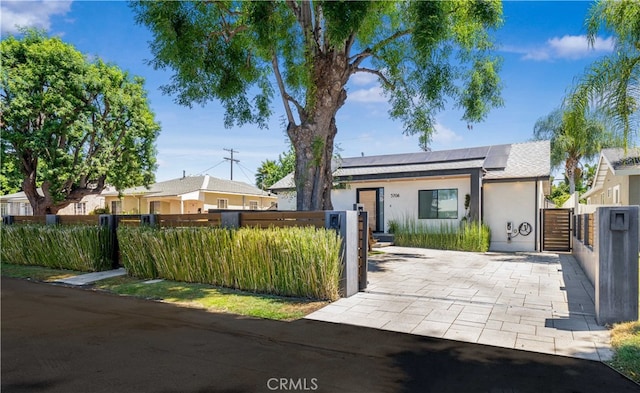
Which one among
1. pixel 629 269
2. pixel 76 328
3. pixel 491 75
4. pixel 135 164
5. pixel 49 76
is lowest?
pixel 76 328

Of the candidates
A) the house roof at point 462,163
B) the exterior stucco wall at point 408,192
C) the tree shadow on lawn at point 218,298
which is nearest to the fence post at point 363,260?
the tree shadow on lawn at point 218,298

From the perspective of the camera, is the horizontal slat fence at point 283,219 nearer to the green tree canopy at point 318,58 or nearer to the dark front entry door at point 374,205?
the green tree canopy at point 318,58

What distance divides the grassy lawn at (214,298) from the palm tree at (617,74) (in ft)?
19.0

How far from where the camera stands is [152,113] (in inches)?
711

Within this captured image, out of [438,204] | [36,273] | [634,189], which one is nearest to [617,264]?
[438,204]

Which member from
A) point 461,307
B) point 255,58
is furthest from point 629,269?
point 255,58

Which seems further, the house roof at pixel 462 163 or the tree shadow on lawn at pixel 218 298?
the house roof at pixel 462 163

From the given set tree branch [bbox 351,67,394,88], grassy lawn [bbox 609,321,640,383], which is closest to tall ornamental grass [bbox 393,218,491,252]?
tree branch [bbox 351,67,394,88]

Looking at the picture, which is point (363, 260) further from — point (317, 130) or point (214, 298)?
point (317, 130)

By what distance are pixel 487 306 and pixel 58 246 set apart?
10238 millimetres

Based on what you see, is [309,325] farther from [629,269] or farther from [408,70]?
[408,70]

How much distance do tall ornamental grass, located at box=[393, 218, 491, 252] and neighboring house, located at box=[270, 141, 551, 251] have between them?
0.33 m

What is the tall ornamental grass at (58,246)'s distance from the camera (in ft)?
31.2

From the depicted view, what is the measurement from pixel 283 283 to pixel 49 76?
45.6 feet
